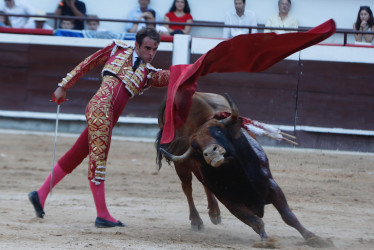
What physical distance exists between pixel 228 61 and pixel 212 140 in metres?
0.64

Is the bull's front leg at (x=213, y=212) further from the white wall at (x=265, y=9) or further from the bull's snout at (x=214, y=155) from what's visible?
the white wall at (x=265, y=9)

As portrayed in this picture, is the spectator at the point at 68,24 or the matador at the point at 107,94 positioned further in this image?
the spectator at the point at 68,24

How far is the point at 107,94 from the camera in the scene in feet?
13.0

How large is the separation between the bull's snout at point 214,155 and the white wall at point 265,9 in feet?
15.8

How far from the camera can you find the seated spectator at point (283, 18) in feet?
25.1

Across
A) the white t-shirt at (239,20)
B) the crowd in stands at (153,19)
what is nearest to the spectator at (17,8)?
the crowd in stands at (153,19)

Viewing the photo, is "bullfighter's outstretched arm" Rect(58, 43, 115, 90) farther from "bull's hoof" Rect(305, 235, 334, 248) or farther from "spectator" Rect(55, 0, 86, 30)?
"spectator" Rect(55, 0, 86, 30)

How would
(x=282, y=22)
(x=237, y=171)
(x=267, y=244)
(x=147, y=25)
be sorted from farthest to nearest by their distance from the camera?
(x=147, y=25) < (x=282, y=22) < (x=237, y=171) < (x=267, y=244)

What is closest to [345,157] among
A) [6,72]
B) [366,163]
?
[366,163]

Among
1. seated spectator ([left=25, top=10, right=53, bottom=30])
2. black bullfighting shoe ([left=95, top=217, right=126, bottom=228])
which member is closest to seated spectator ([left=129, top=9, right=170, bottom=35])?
seated spectator ([left=25, top=10, right=53, bottom=30])

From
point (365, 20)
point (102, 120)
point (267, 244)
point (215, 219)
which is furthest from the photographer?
point (365, 20)

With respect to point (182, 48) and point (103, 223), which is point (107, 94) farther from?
point (182, 48)

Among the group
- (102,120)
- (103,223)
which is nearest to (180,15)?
(102,120)

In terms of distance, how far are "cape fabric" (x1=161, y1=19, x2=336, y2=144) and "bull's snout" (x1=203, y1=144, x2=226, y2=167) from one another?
465 mm
